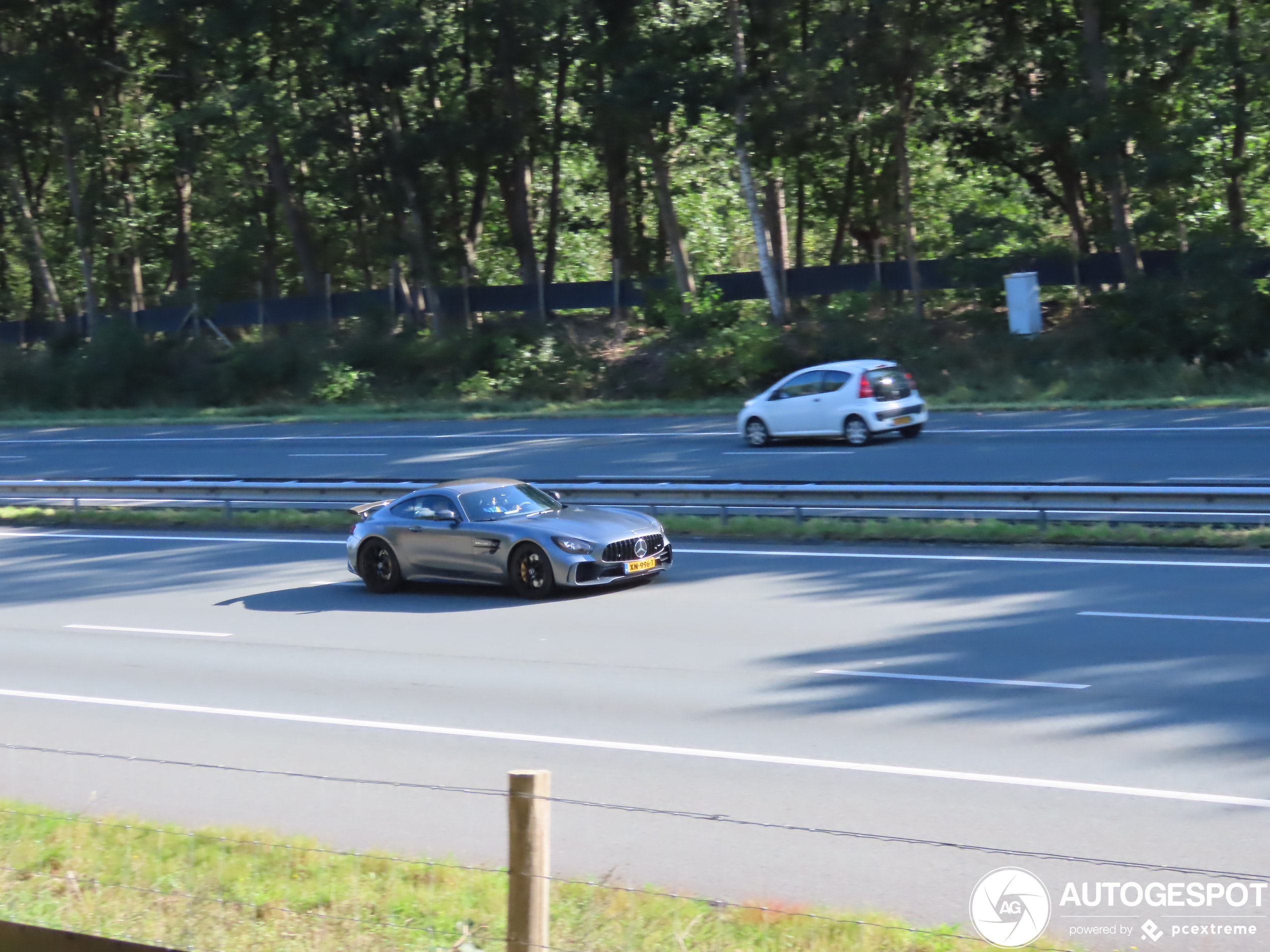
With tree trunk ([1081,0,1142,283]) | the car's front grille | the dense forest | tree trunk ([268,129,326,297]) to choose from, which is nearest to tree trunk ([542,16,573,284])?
the dense forest

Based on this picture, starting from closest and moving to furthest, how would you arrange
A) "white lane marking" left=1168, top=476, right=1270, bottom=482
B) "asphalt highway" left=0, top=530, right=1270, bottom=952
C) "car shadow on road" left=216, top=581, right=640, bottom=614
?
"asphalt highway" left=0, top=530, right=1270, bottom=952
"car shadow on road" left=216, top=581, right=640, bottom=614
"white lane marking" left=1168, top=476, right=1270, bottom=482

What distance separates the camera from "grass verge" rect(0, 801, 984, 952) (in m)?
5.35

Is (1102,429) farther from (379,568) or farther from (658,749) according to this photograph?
(658,749)

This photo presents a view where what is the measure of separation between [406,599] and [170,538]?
24.3ft

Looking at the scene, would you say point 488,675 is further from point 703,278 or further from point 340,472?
point 703,278

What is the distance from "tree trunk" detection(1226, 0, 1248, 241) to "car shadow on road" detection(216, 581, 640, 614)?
81.1ft

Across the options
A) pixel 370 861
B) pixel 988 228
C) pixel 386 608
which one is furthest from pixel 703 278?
pixel 370 861

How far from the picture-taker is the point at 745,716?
375 inches

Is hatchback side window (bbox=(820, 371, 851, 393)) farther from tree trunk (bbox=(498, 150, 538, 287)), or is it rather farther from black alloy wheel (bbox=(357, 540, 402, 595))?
tree trunk (bbox=(498, 150, 538, 287))

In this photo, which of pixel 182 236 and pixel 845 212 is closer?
pixel 845 212

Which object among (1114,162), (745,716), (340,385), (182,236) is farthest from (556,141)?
(745,716)

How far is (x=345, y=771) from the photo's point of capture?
8.86 m

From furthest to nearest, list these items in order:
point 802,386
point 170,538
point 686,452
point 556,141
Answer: point 556,141 < point 686,452 < point 802,386 < point 170,538

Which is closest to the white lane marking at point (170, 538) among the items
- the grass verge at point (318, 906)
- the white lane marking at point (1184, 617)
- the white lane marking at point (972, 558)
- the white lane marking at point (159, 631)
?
the white lane marking at point (159, 631)
